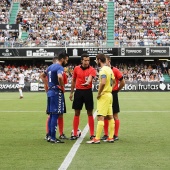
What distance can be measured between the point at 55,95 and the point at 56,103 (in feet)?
0.59

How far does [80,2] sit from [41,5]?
4.17 m

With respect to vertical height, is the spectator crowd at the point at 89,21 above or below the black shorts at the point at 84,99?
above

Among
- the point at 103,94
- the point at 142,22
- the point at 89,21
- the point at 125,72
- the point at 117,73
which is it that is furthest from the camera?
the point at 89,21

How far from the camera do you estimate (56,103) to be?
11.8 meters

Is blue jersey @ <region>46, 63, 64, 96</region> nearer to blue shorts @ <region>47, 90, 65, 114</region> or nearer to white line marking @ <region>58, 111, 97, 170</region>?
blue shorts @ <region>47, 90, 65, 114</region>

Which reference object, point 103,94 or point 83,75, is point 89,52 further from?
point 103,94

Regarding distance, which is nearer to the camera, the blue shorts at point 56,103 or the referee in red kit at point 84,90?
the blue shorts at point 56,103

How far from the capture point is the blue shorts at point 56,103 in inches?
464

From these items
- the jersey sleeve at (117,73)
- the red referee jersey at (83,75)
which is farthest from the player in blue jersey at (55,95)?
the jersey sleeve at (117,73)

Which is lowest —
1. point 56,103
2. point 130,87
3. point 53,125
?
point 130,87

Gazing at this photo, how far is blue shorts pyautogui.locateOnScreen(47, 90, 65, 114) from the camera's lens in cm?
1177

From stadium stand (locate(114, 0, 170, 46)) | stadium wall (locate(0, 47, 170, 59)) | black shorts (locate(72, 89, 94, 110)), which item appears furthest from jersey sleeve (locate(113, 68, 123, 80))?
stadium stand (locate(114, 0, 170, 46))

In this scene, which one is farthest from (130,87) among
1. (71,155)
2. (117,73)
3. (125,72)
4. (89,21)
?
(71,155)

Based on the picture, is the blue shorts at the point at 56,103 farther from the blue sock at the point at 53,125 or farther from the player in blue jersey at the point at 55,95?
the blue sock at the point at 53,125
